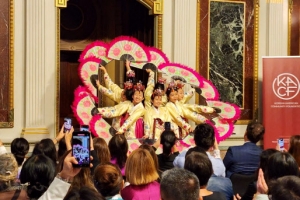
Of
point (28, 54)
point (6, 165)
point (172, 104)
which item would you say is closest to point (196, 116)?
point (172, 104)

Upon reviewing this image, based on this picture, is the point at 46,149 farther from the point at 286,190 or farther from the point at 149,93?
the point at 149,93

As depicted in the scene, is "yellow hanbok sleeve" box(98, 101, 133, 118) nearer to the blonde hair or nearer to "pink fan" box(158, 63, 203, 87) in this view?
"pink fan" box(158, 63, 203, 87)

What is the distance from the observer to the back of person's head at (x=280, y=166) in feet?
13.5

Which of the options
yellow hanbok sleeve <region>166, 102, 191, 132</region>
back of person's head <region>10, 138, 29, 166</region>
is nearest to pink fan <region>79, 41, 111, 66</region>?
yellow hanbok sleeve <region>166, 102, 191, 132</region>

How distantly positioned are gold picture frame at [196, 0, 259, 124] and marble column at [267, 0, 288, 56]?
0.29 metres

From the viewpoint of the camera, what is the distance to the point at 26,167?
371 centimetres

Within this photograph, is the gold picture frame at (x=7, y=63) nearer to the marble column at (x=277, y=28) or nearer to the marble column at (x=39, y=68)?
the marble column at (x=39, y=68)

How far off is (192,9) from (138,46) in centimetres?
236

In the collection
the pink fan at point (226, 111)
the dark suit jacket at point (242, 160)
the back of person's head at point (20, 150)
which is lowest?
the dark suit jacket at point (242, 160)

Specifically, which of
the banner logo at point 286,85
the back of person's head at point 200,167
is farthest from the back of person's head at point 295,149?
the banner logo at point 286,85

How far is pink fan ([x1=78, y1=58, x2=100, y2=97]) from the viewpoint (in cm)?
944

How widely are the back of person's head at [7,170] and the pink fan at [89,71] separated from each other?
5544 mm

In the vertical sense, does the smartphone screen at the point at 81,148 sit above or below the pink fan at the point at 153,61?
below

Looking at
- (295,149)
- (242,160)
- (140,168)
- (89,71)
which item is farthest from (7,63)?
(140,168)
